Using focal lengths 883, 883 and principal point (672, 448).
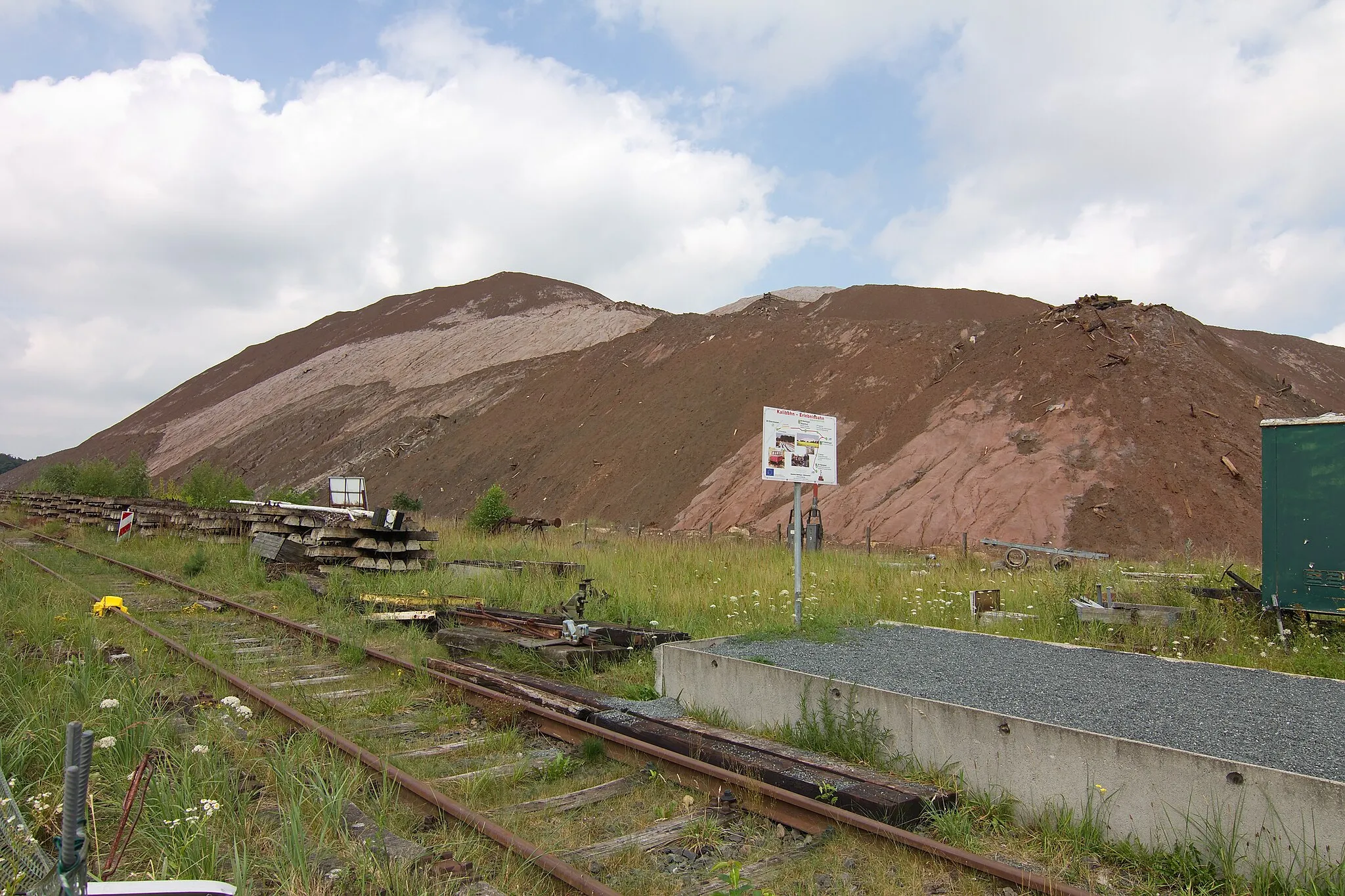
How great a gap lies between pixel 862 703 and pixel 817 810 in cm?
134

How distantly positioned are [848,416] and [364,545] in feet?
78.1

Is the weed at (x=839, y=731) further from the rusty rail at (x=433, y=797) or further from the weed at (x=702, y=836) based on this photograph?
the rusty rail at (x=433, y=797)

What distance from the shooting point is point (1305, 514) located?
844cm

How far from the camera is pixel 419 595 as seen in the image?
460 inches

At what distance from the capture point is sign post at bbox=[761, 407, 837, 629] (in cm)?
830

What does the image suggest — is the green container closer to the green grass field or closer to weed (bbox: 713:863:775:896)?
the green grass field

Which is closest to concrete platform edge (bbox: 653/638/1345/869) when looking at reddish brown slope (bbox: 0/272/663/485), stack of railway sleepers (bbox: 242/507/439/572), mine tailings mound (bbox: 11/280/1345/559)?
stack of railway sleepers (bbox: 242/507/439/572)

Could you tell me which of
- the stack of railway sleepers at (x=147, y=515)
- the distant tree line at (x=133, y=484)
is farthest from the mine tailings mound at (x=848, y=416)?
the stack of railway sleepers at (x=147, y=515)

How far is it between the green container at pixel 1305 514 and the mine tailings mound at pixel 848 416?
1413 cm

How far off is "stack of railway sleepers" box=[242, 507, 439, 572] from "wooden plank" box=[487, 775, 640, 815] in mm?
9945

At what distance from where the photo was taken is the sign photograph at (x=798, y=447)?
830 centimetres

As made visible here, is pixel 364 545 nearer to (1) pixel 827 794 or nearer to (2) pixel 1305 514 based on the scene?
(1) pixel 827 794

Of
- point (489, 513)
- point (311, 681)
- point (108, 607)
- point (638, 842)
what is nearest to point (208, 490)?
point (489, 513)

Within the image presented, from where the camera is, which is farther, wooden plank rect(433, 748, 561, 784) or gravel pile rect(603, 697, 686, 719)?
gravel pile rect(603, 697, 686, 719)
